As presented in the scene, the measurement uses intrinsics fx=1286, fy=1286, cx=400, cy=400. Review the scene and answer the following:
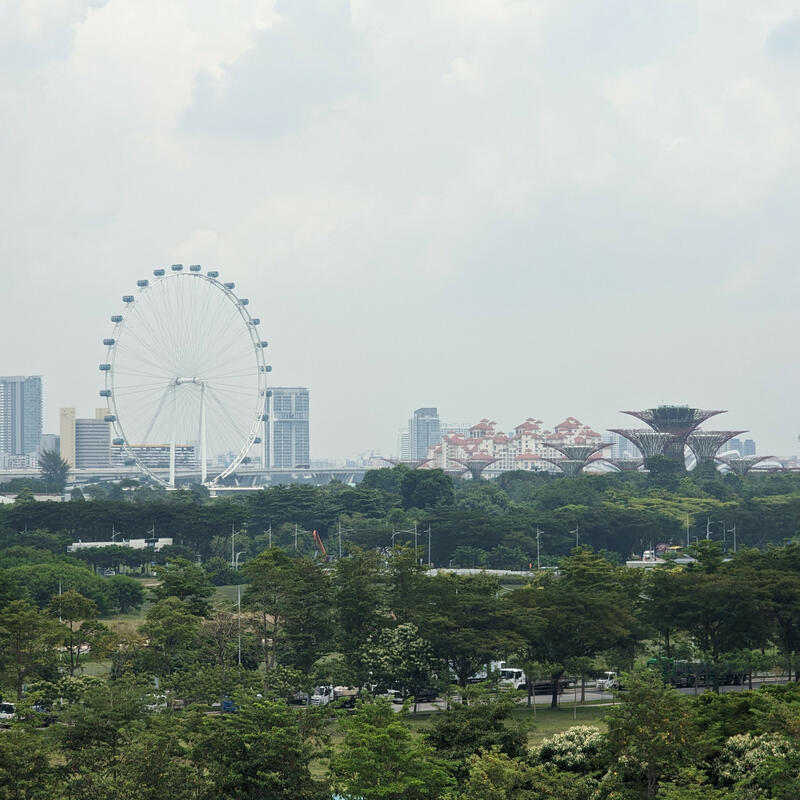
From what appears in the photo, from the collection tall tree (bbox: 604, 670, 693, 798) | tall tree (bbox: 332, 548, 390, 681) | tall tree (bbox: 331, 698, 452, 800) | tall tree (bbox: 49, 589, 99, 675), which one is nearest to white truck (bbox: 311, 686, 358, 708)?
tall tree (bbox: 332, 548, 390, 681)

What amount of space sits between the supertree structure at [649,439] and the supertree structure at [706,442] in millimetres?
6467

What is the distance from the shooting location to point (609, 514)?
10038cm

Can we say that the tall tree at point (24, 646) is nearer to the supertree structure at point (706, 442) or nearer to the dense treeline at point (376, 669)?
the dense treeline at point (376, 669)

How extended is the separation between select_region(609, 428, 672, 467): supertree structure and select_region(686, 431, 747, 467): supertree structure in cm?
647

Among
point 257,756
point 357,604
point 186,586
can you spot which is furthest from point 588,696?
point 257,756

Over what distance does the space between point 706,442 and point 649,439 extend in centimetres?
982

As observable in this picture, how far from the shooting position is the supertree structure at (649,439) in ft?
525

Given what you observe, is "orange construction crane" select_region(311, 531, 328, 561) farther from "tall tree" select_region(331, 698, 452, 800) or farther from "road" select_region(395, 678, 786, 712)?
"tall tree" select_region(331, 698, 452, 800)

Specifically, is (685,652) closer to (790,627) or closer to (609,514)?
(790,627)

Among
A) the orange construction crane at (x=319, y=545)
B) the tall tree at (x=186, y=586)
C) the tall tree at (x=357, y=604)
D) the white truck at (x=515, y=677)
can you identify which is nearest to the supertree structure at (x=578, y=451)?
the orange construction crane at (x=319, y=545)

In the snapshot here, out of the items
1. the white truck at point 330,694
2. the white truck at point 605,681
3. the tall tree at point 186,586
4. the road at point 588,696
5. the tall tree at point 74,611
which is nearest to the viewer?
the white truck at point 330,694

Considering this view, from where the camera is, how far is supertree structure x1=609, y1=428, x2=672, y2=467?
159875mm

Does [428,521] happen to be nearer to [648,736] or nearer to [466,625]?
[466,625]

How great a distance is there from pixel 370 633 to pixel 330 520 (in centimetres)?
6102
